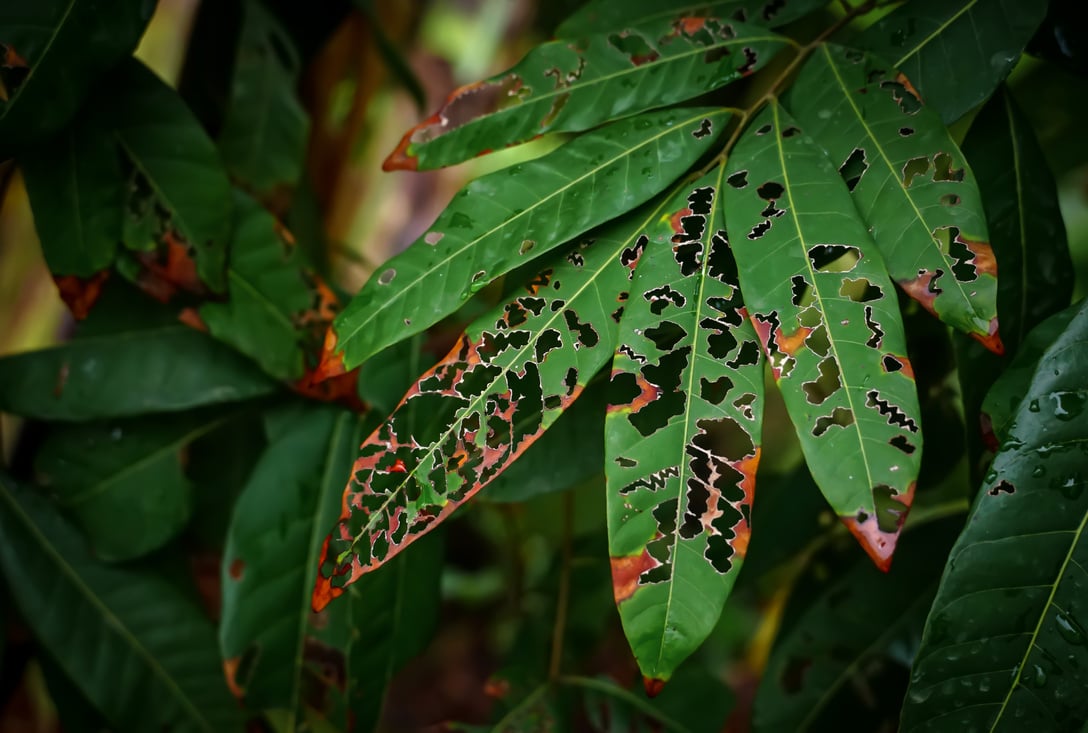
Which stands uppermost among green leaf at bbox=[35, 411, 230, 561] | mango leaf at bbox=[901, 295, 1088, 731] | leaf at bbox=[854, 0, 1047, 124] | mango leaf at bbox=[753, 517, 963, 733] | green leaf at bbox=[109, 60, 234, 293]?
green leaf at bbox=[109, 60, 234, 293]

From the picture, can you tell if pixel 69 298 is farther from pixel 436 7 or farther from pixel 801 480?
pixel 436 7

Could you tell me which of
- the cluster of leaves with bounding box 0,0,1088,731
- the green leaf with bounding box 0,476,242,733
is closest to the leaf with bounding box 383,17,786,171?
the cluster of leaves with bounding box 0,0,1088,731

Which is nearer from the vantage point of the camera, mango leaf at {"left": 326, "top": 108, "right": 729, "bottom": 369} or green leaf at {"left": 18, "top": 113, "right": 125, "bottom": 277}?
mango leaf at {"left": 326, "top": 108, "right": 729, "bottom": 369}

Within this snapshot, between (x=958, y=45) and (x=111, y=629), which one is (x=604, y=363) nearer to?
(x=958, y=45)

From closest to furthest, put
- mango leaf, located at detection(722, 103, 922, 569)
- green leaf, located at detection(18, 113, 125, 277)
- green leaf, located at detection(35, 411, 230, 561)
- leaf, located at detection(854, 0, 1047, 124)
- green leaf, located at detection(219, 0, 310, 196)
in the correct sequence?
mango leaf, located at detection(722, 103, 922, 569) → leaf, located at detection(854, 0, 1047, 124) → green leaf, located at detection(18, 113, 125, 277) → green leaf, located at detection(35, 411, 230, 561) → green leaf, located at detection(219, 0, 310, 196)

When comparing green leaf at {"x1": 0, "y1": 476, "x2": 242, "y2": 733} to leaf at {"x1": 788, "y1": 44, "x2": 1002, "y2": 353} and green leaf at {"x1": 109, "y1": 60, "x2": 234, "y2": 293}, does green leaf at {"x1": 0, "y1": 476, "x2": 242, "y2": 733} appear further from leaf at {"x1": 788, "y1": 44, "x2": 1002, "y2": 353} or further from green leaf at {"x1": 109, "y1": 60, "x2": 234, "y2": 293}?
leaf at {"x1": 788, "y1": 44, "x2": 1002, "y2": 353}

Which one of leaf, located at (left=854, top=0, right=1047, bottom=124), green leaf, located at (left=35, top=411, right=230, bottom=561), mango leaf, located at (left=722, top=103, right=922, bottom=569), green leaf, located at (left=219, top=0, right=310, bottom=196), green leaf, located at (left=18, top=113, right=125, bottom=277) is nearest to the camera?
mango leaf, located at (left=722, top=103, right=922, bottom=569)

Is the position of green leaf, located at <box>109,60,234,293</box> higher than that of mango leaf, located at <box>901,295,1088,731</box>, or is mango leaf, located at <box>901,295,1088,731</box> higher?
green leaf, located at <box>109,60,234,293</box>
